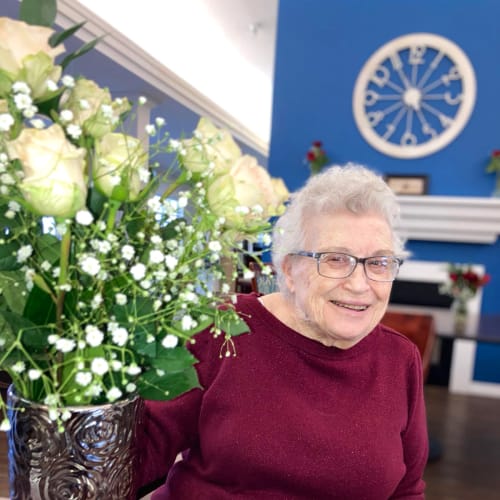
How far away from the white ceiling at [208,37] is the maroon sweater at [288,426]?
3396mm

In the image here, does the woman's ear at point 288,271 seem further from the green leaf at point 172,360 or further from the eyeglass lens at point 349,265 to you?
the green leaf at point 172,360

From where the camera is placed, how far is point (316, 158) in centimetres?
406

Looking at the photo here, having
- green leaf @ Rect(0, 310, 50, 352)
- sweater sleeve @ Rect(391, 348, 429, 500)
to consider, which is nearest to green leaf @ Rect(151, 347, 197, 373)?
green leaf @ Rect(0, 310, 50, 352)

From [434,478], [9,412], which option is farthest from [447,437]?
[9,412]

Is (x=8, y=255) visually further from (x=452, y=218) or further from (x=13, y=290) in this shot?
Answer: (x=452, y=218)

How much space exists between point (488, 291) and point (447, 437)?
1478mm

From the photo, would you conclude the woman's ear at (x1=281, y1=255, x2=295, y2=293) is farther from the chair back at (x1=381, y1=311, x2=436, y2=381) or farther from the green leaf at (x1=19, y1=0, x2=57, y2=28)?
the chair back at (x1=381, y1=311, x2=436, y2=381)

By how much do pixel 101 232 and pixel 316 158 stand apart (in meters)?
3.75

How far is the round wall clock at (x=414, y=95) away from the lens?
387 centimetres

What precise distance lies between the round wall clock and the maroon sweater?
3.31 m

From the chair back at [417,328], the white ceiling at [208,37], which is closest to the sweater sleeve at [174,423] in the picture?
the chair back at [417,328]

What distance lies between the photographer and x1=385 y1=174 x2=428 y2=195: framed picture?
13.0ft

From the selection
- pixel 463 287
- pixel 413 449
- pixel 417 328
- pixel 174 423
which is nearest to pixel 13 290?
pixel 174 423

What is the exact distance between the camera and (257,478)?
100cm
